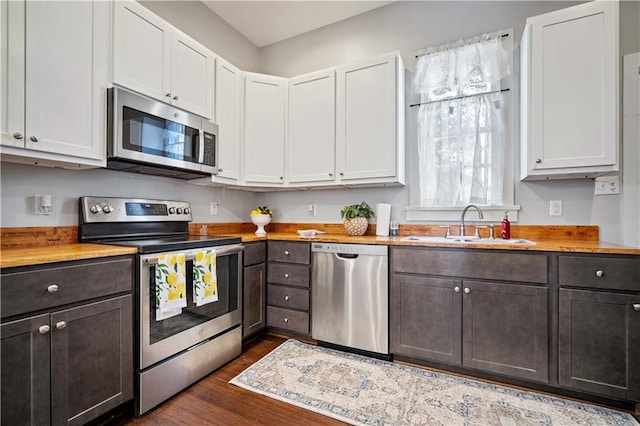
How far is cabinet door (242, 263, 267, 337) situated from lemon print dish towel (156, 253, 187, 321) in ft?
2.20

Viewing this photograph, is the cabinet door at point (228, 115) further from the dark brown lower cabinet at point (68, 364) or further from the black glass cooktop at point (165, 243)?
the dark brown lower cabinet at point (68, 364)

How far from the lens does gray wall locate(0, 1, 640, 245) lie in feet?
6.01

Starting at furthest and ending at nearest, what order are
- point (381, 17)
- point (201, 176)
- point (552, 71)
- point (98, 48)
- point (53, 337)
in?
point (381, 17), point (201, 176), point (552, 71), point (98, 48), point (53, 337)

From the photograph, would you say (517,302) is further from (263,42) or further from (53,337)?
(263,42)

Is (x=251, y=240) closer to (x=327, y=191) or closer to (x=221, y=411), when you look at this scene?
(x=327, y=191)

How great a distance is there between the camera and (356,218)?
275 centimetres

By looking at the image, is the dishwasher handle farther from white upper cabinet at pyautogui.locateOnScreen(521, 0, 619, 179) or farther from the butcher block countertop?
white upper cabinet at pyautogui.locateOnScreen(521, 0, 619, 179)

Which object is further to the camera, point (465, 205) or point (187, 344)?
point (465, 205)

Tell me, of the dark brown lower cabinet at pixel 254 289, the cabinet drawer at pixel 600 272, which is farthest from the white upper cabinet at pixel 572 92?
the dark brown lower cabinet at pixel 254 289

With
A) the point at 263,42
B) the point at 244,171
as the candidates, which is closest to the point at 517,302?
the point at 244,171

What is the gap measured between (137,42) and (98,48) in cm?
27

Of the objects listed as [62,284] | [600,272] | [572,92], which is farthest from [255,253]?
[572,92]

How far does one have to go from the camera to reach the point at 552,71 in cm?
204

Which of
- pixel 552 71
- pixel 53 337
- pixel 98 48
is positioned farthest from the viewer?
pixel 552 71
